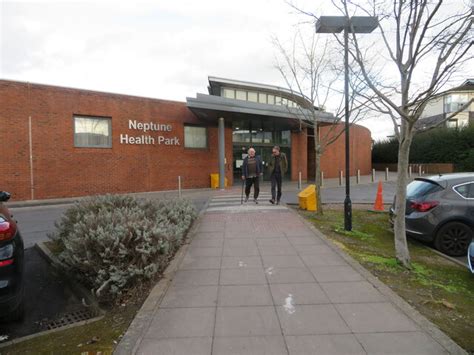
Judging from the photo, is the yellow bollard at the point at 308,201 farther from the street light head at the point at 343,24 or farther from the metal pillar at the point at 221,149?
the metal pillar at the point at 221,149

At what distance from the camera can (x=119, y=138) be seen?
17.4m

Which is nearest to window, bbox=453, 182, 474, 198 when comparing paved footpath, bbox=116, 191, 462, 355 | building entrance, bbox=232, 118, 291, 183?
paved footpath, bbox=116, 191, 462, 355

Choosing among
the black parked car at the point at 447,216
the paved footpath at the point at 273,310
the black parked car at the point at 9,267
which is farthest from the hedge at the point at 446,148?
the black parked car at the point at 9,267

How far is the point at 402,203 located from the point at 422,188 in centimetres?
198

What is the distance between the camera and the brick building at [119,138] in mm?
14773

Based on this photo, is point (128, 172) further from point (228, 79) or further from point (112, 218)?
point (112, 218)

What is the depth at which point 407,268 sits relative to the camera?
537cm

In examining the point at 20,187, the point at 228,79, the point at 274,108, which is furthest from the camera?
the point at 228,79

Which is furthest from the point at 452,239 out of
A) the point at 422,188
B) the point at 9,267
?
the point at 9,267

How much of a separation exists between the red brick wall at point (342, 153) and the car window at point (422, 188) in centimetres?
1761

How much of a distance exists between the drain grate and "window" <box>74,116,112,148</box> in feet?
44.1

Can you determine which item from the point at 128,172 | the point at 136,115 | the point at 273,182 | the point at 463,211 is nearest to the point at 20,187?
the point at 128,172

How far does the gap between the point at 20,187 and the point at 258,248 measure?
12.6m

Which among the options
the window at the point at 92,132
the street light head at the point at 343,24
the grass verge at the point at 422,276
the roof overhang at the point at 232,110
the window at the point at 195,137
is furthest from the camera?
the window at the point at 195,137
